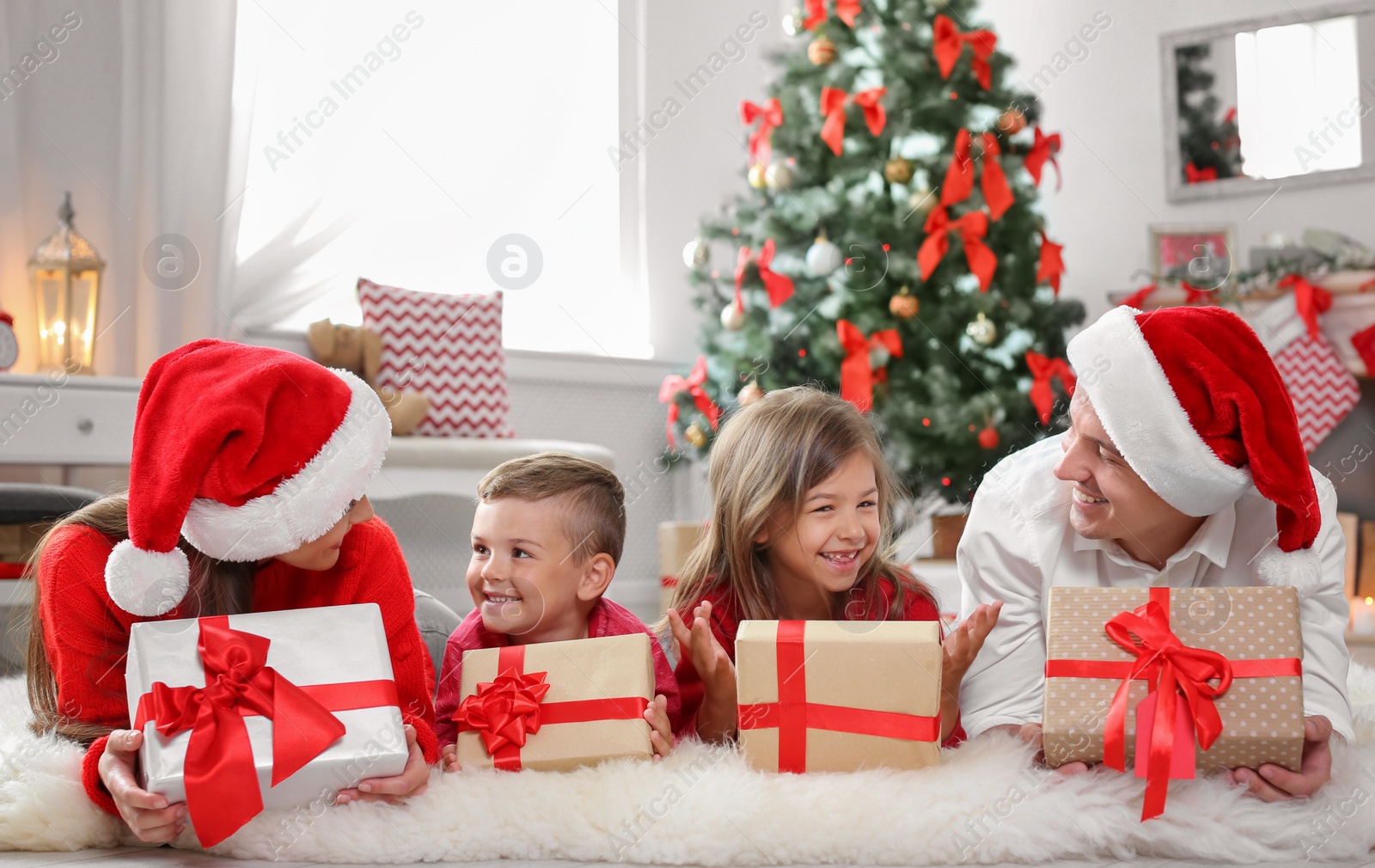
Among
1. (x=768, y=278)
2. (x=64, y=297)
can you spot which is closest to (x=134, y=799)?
(x=64, y=297)

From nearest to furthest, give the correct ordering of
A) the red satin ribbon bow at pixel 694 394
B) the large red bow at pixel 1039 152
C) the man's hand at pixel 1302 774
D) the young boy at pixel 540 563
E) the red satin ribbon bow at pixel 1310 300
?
the man's hand at pixel 1302 774, the young boy at pixel 540 563, the large red bow at pixel 1039 152, the red satin ribbon bow at pixel 1310 300, the red satin ribbon bow at pixel 694 394

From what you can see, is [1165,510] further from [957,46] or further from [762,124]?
[762,124]

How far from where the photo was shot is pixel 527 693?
1348 millimetres

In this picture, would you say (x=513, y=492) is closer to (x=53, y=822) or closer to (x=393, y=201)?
(x=53, y=822)

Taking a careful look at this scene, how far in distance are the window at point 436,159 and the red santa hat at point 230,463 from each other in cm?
235

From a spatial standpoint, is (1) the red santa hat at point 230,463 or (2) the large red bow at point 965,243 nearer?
(1) the red santa hat at point 230,463

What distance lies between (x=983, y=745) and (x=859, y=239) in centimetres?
208

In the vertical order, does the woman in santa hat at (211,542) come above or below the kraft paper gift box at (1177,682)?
above

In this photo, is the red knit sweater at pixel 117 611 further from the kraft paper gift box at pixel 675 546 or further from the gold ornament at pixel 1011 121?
the gold ornament at pixel 1011 121

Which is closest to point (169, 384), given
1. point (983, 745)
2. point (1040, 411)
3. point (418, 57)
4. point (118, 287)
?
point (983, 745)

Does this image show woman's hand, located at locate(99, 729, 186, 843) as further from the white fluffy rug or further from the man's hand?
the man's hand

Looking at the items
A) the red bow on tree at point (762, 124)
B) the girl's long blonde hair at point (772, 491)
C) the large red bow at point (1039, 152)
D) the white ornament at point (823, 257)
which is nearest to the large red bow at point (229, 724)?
the girl's long blonde hair at point (772, 491)

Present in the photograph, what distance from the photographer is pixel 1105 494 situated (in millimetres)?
1364

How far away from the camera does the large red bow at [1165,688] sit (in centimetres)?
120
